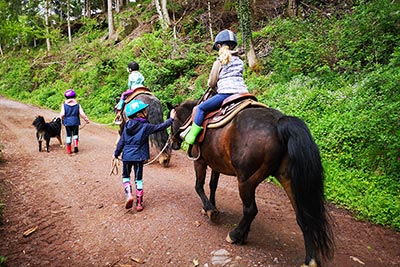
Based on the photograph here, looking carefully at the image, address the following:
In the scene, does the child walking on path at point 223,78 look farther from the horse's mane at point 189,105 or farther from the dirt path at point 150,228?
the dirt path at point 150,228

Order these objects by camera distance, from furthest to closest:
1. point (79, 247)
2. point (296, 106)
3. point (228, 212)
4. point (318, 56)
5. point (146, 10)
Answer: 1. point (146, 10)
2. point (318, 56)
3. point (296, 106)
4. point (228, 212)
5. point (79, 247)

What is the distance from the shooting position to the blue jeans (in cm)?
425

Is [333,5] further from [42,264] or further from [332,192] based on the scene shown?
[42,264]

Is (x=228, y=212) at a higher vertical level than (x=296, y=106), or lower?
lower

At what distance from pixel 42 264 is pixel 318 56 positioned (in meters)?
8.99

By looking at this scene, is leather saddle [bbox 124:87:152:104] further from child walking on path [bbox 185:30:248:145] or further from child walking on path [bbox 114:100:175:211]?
child walking on path [bbox 185:30:248:145]

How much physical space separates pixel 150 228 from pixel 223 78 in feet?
8.44

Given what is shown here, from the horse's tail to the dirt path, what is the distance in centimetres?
50

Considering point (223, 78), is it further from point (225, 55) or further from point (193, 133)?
point (193, 133)

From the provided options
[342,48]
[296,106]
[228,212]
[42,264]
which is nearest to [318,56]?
[342,48]

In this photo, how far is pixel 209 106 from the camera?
14.0ft

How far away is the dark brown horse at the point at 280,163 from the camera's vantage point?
121 inches

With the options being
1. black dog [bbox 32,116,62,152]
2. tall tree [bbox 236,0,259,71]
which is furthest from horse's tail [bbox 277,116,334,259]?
tall tree [bbox 236,0,259,71]

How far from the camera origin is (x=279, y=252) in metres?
3.64
